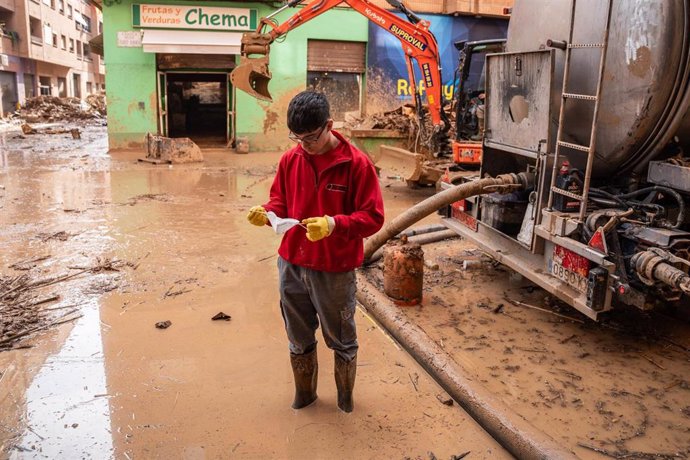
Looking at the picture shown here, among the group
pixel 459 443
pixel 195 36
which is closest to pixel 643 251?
pixel 459 443

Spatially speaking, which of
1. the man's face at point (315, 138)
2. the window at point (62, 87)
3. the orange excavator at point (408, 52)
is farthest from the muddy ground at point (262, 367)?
the window at point (62, 87)

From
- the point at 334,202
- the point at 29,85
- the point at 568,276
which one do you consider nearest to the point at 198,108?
the point at 29,85

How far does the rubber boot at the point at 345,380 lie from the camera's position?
3162mm

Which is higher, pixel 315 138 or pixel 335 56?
pixel 335 56

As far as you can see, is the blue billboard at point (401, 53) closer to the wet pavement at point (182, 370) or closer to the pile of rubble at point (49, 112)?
the wet pavement at point (182, 370)

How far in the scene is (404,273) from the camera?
183 inches

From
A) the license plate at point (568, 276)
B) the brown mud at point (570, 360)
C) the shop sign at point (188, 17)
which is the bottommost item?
the brown mud at point (570, 360)

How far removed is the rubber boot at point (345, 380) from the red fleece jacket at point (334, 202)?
0.58 m

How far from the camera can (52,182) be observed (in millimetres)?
10422

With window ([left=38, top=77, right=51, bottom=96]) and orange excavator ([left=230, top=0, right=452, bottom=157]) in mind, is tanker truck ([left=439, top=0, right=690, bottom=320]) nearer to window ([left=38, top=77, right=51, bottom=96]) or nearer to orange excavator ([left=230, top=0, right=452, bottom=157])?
orange excavator ([left=230, top=0, right=452, bottom=157])

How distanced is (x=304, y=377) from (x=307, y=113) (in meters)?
1.51

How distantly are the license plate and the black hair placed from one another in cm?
219

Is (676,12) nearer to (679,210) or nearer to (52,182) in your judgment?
(679,210)

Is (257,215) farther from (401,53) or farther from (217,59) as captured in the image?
(401,53)
